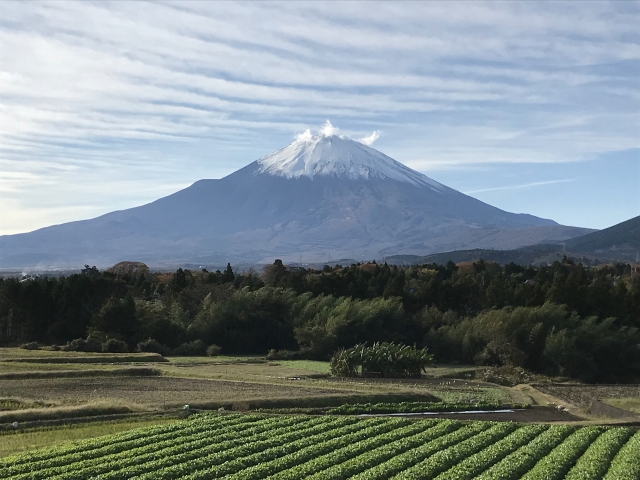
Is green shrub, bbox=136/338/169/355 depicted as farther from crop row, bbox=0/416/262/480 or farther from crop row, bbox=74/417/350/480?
crop row, bbox=74/417/350/480

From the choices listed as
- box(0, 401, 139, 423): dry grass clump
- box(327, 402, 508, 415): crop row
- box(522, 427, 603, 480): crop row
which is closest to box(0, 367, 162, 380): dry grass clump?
box(0, 401, 139, 423): dry grass clump

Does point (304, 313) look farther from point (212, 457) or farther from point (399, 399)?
point (212, 457)

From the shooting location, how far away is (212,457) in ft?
51.3

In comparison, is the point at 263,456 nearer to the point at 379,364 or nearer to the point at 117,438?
the point at 117,438

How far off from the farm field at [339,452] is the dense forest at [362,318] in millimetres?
22898

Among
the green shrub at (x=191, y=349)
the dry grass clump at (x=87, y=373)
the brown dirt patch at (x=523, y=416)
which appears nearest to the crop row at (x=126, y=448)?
the brown dirt patch at (x=523, y=416)

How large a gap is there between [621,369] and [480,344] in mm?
7790

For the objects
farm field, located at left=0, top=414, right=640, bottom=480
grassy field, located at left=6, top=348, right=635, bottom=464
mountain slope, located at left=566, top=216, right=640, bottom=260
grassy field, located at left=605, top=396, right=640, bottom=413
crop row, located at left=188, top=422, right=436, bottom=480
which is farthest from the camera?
mountain slope, located at left=566, top=216, right=640, bottom=260

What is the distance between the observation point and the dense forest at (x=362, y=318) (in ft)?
139

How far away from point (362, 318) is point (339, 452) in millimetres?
31411

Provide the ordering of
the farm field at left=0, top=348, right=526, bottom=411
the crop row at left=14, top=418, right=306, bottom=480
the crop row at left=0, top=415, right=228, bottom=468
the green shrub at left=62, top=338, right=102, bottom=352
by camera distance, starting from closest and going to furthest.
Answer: the crop row at left=14, top=418, right=306, bottom=480
the crop row at left=0, top=415, right=228, bottom=468
the farm field at left=0, top=348, right=526, bottom=411
the green shrub at left=62, top=338, right=102, bottom=352

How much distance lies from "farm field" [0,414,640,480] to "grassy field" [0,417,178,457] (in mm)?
1081

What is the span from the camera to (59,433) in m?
Result: 19.3

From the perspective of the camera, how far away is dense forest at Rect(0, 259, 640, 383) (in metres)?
42.5
